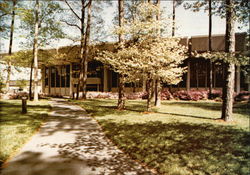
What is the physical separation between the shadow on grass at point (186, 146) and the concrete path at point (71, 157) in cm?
54

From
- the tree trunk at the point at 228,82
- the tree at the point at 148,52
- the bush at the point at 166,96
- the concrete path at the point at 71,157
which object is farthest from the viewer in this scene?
the bush at the point at 166,96

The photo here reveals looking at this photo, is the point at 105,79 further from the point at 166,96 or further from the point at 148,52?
the point at 148,52

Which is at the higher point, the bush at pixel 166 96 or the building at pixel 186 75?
the building at pixel 186 75

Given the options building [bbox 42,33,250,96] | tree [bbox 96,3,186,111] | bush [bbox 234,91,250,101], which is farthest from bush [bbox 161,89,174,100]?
tree [bbox 96,3,186,111]

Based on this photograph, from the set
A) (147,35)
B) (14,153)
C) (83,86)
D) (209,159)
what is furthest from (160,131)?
(83,86)

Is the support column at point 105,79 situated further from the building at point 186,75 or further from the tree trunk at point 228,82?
the tree trunk at point 228,82

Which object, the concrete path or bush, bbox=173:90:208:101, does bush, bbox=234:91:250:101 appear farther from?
the concrete path

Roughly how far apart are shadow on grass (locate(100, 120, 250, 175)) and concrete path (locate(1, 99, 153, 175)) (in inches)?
21.3

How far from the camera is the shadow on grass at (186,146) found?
481 centimetres

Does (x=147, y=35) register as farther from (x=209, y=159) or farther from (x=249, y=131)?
(x=209, y=159)

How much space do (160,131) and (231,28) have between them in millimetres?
5934

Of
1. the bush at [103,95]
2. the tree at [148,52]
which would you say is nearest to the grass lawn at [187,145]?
the tree at [148,52]

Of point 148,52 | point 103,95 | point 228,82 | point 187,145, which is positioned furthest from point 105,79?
point 187,145

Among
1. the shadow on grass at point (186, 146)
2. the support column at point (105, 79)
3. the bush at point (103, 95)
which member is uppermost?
the support column at point (105, 79)
